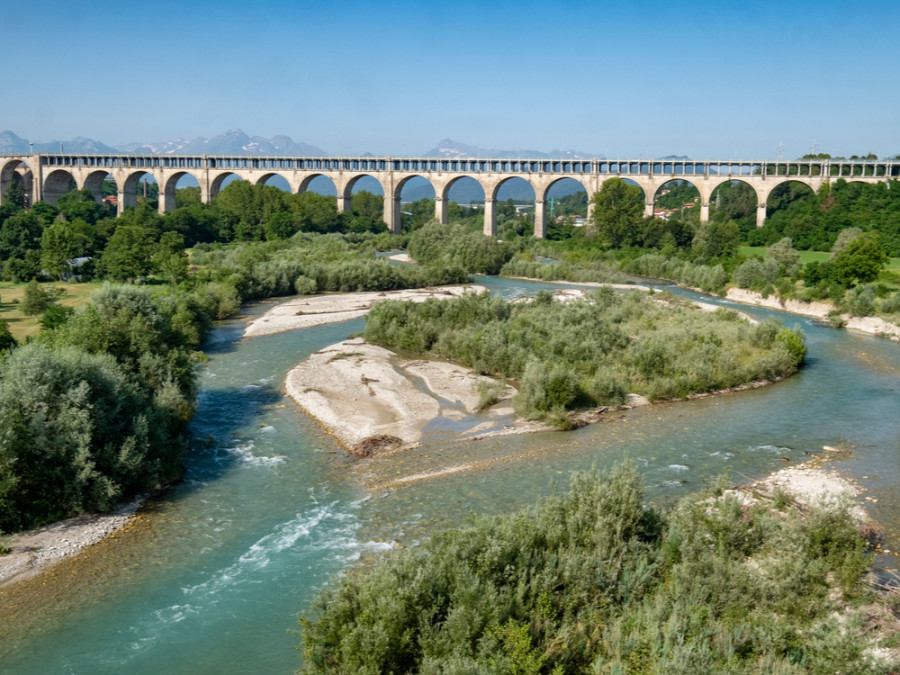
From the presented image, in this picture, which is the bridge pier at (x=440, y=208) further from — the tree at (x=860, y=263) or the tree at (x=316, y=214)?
the tree at (x=860, y=263)

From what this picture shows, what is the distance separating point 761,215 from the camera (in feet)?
222

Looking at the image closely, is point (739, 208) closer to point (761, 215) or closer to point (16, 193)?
point (761, 215)

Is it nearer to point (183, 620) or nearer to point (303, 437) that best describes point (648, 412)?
point (303, 437)

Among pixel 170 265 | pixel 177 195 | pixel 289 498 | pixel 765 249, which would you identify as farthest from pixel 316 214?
pixel 289 498

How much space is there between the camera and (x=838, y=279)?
3834 centimetres

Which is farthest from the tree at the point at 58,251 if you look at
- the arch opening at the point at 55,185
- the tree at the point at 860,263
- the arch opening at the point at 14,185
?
the arch opening at the point at 14,185

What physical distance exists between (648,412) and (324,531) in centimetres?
1089

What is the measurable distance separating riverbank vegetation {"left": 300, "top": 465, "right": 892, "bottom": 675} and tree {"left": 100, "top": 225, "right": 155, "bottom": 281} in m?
33.2

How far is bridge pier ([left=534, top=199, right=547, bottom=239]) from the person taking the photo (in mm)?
70688

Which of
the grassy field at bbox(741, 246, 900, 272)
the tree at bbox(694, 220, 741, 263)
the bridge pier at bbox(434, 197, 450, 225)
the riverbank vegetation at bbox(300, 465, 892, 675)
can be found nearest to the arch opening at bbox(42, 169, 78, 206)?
the bridge pier at bbox(434, 197, 450, 225)

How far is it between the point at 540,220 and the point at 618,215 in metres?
12.3

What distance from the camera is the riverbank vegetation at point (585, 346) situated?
2108cm

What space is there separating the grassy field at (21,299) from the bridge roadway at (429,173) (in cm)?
4105

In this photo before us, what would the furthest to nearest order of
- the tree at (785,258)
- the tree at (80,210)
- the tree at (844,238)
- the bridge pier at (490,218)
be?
1. the bridge pier at (490,218)
2. the tree at (80,210)
3. the tree at (844,238)
4. the tree at (785,258)
